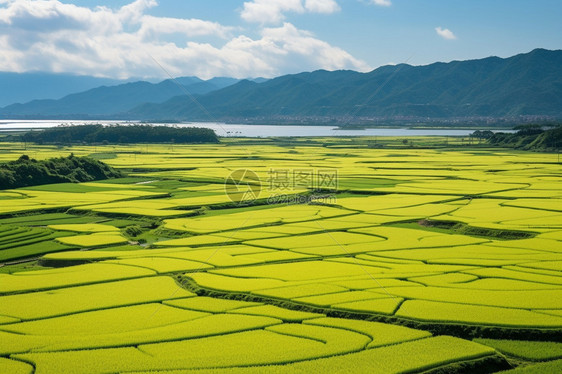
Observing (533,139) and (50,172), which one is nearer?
(50,172)

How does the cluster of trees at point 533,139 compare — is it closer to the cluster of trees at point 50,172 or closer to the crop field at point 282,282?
the crop field at point 282,282

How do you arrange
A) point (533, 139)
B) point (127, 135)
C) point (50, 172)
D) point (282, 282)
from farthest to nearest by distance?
1. point (127, 135)
2. point (533, 139)
3. point (50, 172)
4. point (282, 282)

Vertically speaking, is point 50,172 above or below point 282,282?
above

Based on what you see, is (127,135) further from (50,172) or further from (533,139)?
(533,139)

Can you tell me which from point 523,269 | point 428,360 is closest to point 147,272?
point 428,360

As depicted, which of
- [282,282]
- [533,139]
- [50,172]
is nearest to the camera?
[282,282]

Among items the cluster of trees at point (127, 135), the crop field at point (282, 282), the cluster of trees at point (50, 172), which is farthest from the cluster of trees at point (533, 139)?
the cluster of trees at point (50, 172)

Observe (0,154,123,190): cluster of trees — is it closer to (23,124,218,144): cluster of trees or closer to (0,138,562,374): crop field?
(0,138,562,374): crop field

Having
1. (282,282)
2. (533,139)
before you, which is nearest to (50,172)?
(282,282)
